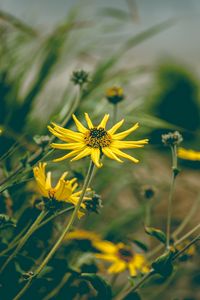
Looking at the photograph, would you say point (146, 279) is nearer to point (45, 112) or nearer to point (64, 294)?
point (64, 294)

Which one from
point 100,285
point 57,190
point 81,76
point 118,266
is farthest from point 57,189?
point 118,266

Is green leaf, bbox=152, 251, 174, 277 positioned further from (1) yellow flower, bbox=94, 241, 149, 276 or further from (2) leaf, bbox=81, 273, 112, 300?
(1) yellow flower, bbox=94, 241, 149, 276

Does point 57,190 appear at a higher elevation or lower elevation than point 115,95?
lower

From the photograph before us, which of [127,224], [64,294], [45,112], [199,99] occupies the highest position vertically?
[199,99]

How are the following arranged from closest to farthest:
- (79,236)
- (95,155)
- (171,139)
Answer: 1. (95,155)
2. (171,139)
3. (79,236)

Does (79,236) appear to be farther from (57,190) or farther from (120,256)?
(57,190)

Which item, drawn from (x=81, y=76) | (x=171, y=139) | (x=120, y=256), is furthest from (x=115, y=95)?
(x=120, y=256)

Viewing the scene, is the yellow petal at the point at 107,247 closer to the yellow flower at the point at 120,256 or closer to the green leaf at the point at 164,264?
the yellow flower at the point at 120,256

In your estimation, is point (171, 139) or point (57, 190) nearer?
point (57, 190)

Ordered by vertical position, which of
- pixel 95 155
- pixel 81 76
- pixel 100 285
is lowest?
pixel 100 285

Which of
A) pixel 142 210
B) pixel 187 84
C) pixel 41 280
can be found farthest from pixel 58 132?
pixel 187 84

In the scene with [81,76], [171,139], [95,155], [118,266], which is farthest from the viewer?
[118,266]
